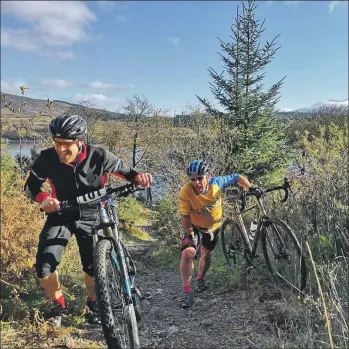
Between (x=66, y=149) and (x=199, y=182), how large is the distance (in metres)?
1.96

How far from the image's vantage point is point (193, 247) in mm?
5215

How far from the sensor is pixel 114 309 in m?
3.32

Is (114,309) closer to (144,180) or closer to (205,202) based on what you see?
(144,180)

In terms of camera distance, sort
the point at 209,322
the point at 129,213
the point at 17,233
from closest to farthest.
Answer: the point at 209,322 < the point at 17,233 < the point at 129,213

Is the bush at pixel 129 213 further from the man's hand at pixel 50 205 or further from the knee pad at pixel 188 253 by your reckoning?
the man's hand at pixel 50 205

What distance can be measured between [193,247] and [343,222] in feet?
6.85

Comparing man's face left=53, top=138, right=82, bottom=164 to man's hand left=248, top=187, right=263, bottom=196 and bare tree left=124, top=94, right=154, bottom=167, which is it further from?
bare tree left=124, top=94, right=154, bottom=167

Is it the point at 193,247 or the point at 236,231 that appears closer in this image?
the point at 193,247

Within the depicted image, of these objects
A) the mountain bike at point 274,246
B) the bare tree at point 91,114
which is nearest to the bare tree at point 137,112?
the bare tree at point 91,114

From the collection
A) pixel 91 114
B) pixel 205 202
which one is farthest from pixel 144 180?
pixel 91 114

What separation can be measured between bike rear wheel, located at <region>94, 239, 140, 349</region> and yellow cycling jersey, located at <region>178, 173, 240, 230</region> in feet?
6.37

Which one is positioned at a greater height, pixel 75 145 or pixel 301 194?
pixel 75 145

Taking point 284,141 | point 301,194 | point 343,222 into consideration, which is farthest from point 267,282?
point 284,141

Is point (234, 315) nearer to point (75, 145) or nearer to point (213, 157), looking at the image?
point (75, 145)
